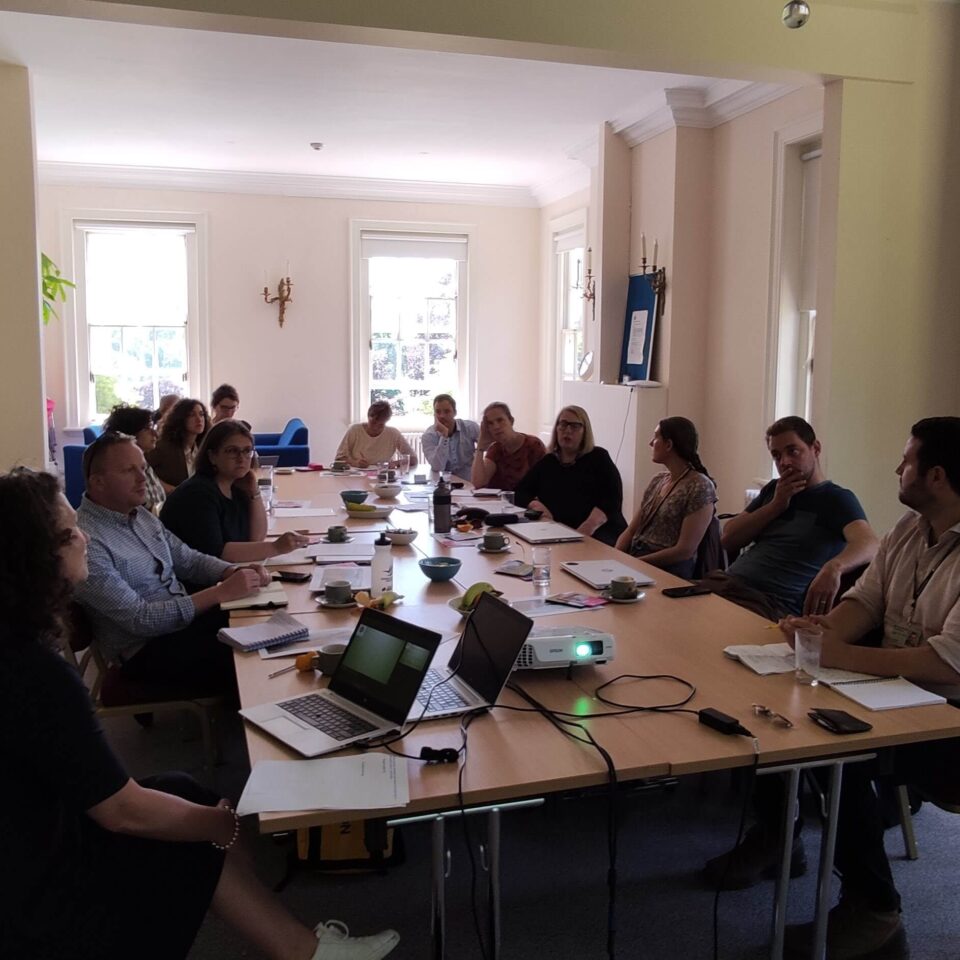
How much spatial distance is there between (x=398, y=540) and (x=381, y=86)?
3288 mm

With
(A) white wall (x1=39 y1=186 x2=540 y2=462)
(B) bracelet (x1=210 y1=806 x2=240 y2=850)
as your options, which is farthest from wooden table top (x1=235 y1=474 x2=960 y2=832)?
(A) white wall (x1=39 y1=186 x2=540 y2=462)

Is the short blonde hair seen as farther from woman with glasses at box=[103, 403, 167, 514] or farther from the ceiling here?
the ceiling

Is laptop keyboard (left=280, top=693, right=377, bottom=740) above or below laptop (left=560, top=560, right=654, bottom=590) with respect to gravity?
below

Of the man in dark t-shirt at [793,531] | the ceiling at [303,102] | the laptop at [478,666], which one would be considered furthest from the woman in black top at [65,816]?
the ceiling at [303,102]

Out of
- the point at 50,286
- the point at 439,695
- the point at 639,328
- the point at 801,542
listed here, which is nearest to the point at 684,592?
the point at 801,542

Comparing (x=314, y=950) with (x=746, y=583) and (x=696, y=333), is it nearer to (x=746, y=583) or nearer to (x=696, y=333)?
(x=746, y=583)

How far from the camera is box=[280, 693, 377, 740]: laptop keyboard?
5.75 feet

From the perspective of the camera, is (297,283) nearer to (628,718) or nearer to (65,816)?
(628,718)

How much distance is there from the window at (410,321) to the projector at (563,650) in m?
6.84

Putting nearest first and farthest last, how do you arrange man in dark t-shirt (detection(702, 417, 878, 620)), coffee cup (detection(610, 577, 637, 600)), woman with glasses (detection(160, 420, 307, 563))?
coffee cup (detection(610, 577, 637, 600)) → man in dark t-shirt (detection(702, 417, 878, 620)) → woman with glasses (detection(160, 420, 307, 563))

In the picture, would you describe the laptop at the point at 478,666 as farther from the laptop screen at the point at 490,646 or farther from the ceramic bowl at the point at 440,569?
the ceramic bowl at the point at 440,569

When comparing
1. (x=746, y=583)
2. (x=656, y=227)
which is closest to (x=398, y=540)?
(x=746, y=583)

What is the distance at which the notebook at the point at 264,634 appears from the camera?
7.30ft

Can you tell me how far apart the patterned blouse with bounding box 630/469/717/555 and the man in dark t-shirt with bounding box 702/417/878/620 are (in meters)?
0.37
